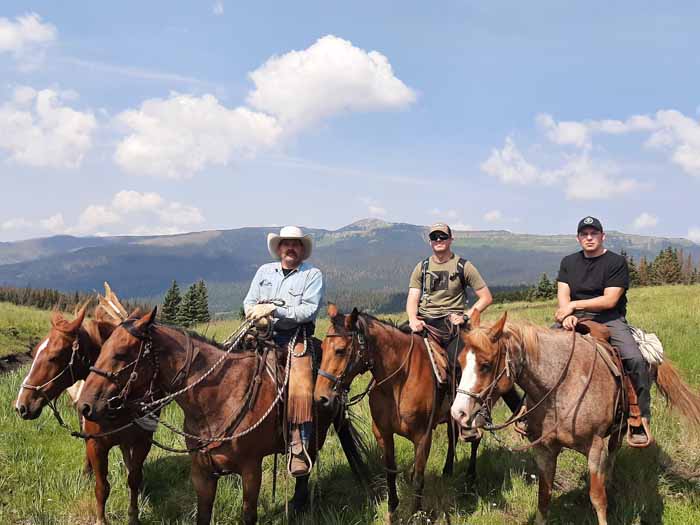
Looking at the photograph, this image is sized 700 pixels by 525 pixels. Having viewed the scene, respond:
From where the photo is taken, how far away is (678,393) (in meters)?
5.50

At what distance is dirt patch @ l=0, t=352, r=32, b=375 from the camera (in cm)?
1429

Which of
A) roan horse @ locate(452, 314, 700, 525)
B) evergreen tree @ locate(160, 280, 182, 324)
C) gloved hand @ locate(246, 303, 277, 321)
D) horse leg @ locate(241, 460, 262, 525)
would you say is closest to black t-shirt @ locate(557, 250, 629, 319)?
roan horse @ locate(452, 314, 700, 525)

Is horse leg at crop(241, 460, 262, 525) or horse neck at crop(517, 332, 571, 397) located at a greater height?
horse neck at crop(517, 332, 571, 397)

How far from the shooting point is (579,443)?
177 inches

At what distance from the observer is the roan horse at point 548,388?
4.02 metres

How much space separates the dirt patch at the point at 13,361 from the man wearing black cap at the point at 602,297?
15250 mm

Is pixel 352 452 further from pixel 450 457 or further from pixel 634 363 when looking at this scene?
pixel 634 363

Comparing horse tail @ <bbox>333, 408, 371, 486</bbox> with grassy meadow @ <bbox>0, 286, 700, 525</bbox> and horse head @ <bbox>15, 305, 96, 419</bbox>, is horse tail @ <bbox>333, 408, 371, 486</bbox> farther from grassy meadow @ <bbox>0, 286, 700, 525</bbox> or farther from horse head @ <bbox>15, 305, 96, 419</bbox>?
horse head @ <bbox>15, 305, 96, 419</bbox>

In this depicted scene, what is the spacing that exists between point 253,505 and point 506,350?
2772 mm

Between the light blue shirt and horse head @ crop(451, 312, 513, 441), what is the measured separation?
1780 mm

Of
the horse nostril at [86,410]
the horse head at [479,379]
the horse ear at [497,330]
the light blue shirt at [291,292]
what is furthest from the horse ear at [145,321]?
the horse ear at [497,330]

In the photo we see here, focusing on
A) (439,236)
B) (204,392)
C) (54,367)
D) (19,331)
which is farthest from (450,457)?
(19,331)

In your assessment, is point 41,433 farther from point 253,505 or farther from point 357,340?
point 357,340

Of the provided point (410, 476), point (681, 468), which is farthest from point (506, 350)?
point (681, 468)
